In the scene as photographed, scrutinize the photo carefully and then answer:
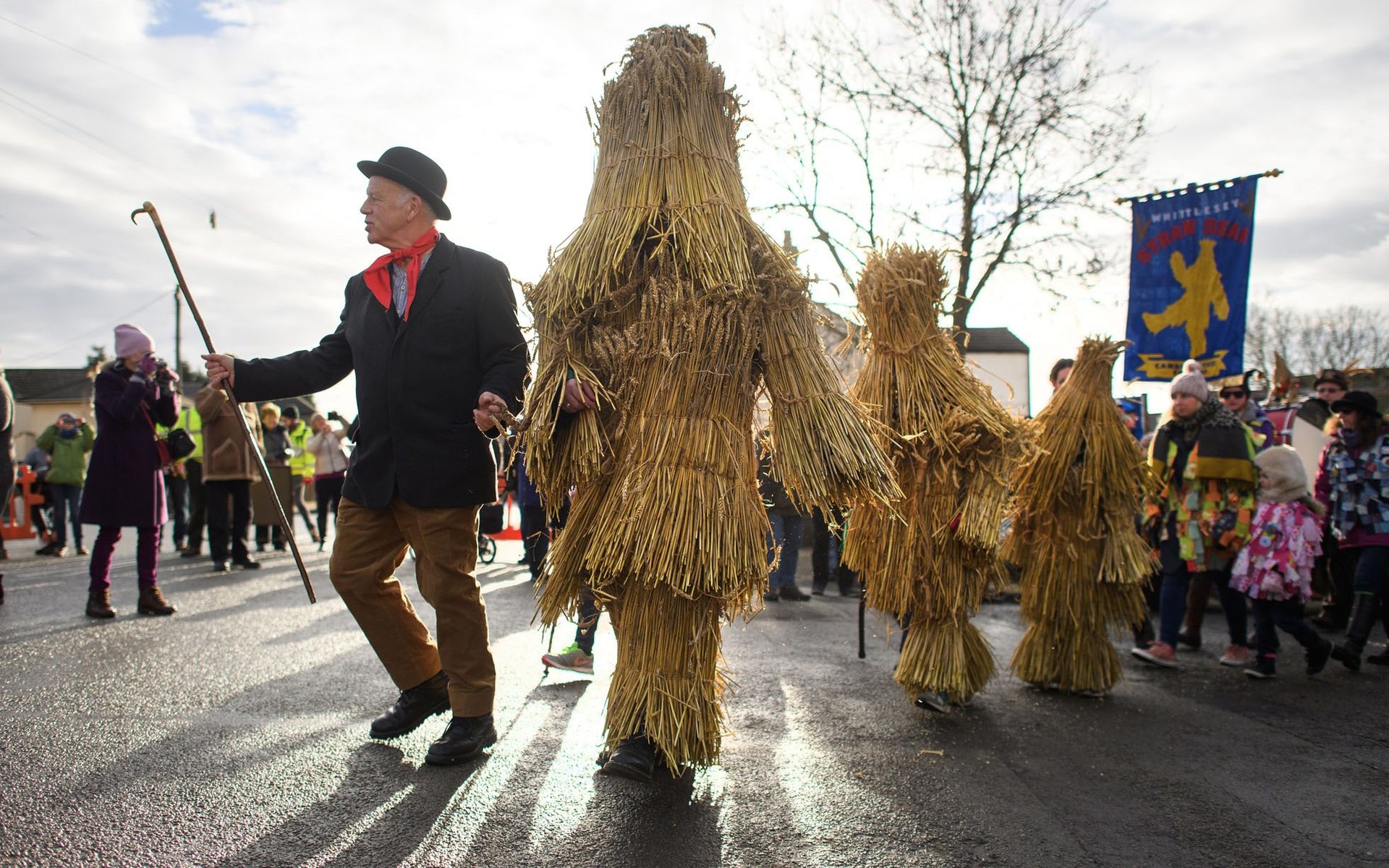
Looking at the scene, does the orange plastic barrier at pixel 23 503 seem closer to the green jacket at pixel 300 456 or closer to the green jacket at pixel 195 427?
the green jacket at pixel 195 427

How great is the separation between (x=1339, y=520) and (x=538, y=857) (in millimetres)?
6162

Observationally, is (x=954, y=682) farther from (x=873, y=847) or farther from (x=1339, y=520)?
(x=1339, y=520)

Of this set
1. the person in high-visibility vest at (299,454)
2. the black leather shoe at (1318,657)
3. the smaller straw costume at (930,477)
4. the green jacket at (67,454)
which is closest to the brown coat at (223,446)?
the person in high-visibility vest at (299,454)

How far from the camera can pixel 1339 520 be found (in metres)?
6.42

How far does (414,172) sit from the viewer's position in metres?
3.74

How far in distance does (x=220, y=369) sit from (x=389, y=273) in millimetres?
739

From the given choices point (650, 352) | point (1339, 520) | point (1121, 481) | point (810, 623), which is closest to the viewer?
point (650, 352)

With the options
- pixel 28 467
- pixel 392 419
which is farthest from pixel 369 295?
pixel 28 467

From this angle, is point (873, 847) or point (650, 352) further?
point (650, 352)

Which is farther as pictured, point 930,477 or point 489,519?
point 930,477

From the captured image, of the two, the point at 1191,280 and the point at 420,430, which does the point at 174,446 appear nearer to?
the point at 420,430

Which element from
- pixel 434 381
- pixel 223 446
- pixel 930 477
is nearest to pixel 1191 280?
pixel 930 477

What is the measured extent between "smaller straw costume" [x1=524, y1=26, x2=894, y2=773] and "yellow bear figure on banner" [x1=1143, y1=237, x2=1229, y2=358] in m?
7.71

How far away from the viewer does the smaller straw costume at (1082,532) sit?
5145 millimetres
